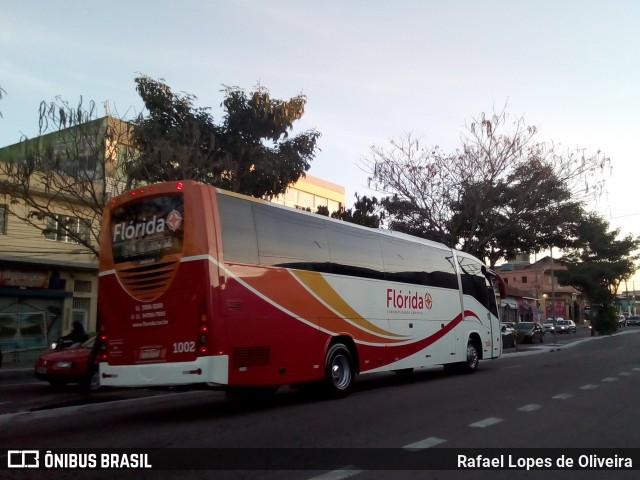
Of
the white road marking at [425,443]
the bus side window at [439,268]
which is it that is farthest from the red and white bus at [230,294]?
the white road marking at [425,443]

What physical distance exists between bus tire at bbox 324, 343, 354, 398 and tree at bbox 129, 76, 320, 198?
362 inches

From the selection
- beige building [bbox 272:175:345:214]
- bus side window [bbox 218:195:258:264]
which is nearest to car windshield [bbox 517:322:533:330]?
beige building [bbox 272:175:345:214]

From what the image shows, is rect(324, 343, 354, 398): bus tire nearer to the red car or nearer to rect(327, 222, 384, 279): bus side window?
rect(327, 222, 384, 279): bus side window

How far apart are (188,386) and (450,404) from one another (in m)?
4.54

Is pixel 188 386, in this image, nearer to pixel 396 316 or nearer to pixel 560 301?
pixel 396 316

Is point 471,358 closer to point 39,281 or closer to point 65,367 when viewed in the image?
point 65,367

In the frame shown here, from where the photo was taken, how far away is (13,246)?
24469 mm

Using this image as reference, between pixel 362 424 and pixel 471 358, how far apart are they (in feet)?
30.6

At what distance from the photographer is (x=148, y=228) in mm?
9492

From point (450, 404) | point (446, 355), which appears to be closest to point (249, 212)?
point (450, 404)

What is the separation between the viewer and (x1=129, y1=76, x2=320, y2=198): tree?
742 inches

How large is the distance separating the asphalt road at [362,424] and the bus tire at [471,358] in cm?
325

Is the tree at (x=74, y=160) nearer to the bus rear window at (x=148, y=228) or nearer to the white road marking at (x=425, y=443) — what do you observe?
the bus rear window at (x=148, y=228)

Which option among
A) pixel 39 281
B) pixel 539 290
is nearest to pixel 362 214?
pixel 39 281
